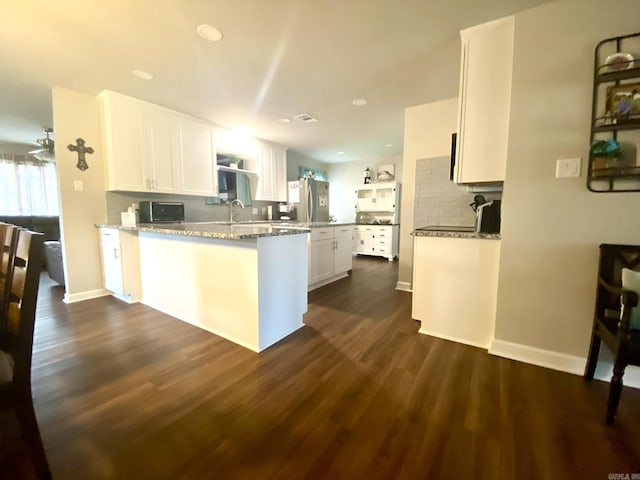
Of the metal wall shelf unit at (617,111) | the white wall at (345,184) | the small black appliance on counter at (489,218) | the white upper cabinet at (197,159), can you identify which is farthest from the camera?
the white wall at (345,184)

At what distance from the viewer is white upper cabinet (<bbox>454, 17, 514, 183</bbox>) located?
191cm

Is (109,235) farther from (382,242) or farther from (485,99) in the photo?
(382,242)

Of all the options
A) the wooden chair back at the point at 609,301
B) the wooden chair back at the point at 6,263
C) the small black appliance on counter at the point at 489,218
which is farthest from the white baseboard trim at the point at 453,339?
the wooden chair back at the point at 6,263

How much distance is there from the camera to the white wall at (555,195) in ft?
5.36

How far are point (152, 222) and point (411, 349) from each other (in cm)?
340

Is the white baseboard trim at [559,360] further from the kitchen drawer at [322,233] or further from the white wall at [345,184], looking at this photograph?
the white wall at [345,184]

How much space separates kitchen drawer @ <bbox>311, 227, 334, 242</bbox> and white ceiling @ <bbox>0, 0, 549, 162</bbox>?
1.59 meters

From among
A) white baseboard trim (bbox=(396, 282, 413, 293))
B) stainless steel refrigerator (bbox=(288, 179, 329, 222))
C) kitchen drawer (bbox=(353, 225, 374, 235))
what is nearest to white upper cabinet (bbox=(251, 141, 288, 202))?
stainless steel refrigerator (bbox=(288, 179, 329, 222))

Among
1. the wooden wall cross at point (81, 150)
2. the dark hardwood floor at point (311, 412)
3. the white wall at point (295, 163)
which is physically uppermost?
the white wall at point (295, 163)

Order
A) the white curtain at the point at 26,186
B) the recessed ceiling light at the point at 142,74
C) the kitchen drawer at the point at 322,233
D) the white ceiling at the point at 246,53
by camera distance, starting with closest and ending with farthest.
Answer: the white ceiling at the point at 246,53 → the recessed ceiling light at the point at 142,74 → the kitchen drawer at the point at 322,233 → the white curtain at the point at 26,186

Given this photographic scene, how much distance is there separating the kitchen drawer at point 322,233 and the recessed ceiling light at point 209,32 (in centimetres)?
222

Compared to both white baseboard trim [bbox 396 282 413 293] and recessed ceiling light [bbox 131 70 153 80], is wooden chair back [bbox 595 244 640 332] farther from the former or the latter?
recessed ceiling light [bbox 131 70 153 80]

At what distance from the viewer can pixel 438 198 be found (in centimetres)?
345

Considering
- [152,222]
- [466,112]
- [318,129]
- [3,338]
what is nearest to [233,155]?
[318,129]
